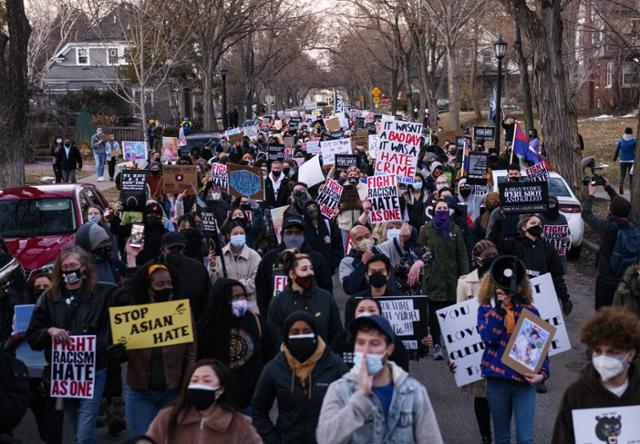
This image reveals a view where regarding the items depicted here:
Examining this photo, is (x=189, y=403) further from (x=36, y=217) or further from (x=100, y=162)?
(x=100, y=162)

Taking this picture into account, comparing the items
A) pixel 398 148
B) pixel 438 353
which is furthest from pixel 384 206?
pixel 398 148

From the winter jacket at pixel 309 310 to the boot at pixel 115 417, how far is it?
6.17 ft

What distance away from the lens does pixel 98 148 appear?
32.7 m

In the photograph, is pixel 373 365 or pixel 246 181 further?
pixel 246 181

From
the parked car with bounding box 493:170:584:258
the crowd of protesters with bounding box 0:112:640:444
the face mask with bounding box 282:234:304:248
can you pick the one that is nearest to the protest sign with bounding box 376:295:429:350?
the crowd of protesters with bounding box 0:112:640:444

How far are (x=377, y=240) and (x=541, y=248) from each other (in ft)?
7.80

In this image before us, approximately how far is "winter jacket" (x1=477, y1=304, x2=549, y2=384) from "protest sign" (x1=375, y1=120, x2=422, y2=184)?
29.3 ft

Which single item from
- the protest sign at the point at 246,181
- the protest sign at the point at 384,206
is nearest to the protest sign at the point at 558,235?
the protest sign at the point at 384,206

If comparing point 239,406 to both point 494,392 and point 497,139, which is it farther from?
point 497,139

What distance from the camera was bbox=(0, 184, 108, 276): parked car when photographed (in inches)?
508

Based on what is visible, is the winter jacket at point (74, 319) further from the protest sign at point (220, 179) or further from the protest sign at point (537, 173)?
the protest sign at point (537, 173)

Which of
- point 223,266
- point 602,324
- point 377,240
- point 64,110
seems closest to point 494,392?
point 602,324

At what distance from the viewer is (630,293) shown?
8.40 m

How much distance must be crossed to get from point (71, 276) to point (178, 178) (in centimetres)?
980
